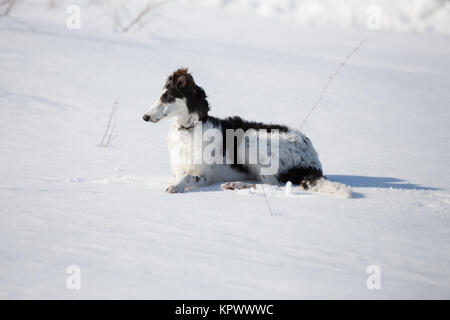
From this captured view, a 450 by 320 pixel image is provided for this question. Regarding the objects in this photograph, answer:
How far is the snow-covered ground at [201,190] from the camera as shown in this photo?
3291 mm

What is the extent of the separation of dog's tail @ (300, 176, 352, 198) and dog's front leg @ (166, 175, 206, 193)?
120cm

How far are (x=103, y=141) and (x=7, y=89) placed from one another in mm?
3893

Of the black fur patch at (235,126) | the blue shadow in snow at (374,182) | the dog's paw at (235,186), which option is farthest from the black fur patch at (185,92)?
the blue shadow in snow at (374,182)

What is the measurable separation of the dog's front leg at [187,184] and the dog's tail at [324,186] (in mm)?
1199

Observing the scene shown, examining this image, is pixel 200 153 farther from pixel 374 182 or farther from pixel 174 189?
pixel 374 182

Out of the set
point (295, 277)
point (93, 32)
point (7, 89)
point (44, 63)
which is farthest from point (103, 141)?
point (93, 32)

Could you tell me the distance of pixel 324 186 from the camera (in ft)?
17.9

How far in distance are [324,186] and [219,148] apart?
1.35 m

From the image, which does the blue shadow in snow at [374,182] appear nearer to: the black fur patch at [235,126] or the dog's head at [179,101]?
the black fur patch at [235,126]

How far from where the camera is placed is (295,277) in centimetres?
331

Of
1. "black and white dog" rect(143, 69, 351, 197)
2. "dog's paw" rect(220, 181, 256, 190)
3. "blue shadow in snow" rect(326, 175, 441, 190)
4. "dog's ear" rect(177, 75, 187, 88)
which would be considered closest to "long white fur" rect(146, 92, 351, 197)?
"black and white dog" rect(143, 69, 351, 197)

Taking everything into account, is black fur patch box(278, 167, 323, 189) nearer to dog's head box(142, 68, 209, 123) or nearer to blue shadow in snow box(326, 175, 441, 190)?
blue shadow in snow box(326, 175, 441, 190)

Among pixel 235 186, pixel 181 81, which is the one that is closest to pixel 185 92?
pixel 181 81
